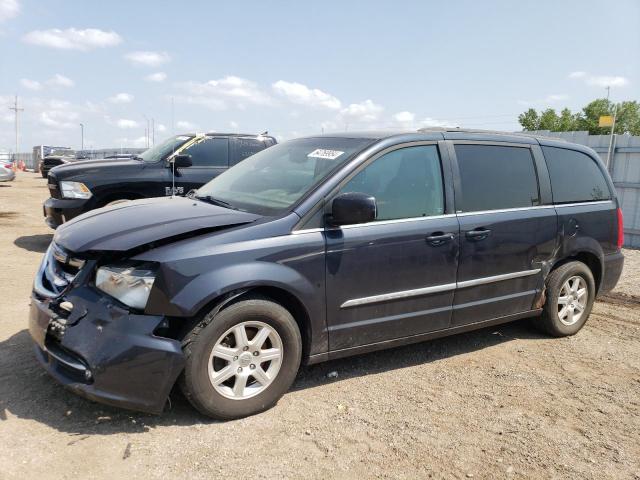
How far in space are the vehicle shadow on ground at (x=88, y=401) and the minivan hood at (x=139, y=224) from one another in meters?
0.96

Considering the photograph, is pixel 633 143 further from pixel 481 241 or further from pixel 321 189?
pixel 321 189

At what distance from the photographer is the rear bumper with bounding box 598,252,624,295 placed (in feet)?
17.2

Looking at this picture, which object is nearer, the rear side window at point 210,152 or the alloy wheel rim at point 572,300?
the alloy wheel rim at point 572,300

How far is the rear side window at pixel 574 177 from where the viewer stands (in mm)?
4879

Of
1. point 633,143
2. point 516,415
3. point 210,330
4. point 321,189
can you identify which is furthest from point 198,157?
point 633,143

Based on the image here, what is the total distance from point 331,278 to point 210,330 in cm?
86

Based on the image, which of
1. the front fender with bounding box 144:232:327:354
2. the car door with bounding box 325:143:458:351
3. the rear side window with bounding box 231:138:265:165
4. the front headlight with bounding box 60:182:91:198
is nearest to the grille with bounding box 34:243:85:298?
the front fender with bounding box 144:232:327:354

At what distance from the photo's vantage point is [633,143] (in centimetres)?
1069

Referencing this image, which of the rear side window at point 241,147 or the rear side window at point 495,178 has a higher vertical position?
the rear side window at point 241,147

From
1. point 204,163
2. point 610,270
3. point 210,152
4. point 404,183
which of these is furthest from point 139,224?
point 210,152

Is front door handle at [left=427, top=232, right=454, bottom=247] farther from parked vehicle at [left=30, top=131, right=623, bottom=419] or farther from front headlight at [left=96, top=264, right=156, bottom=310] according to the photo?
front headlight at [left=96, top=264, right=156, bottom=310]

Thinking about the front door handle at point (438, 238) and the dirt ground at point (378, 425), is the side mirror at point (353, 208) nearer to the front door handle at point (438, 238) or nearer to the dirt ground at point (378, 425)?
the front door handle at point (438, 238)

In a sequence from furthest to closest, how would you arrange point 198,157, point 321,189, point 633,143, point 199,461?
point 633,143 → point 198,157 → point 321,189 → point 199,461

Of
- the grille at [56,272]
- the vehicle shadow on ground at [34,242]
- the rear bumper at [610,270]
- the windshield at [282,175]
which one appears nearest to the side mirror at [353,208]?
the windshield at [282,175]
